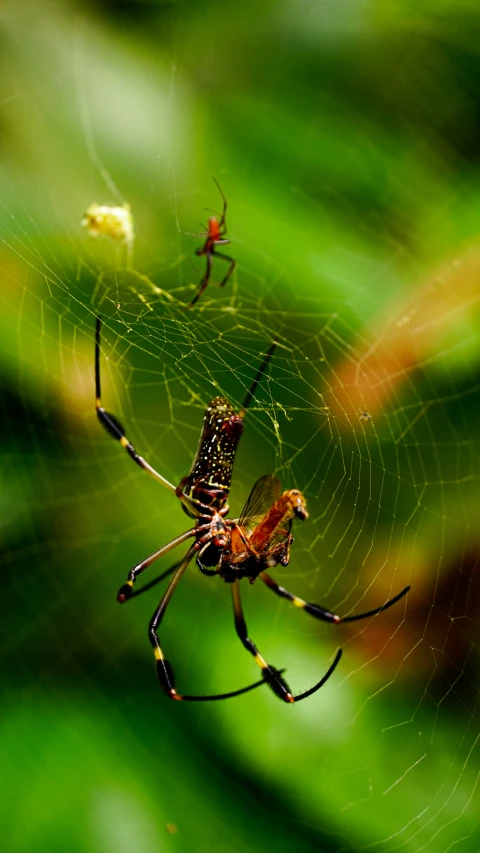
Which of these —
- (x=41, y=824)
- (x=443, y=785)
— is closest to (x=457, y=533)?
(x=443, y=785)

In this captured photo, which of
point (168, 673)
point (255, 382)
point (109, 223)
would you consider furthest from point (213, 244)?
point (168, 673)

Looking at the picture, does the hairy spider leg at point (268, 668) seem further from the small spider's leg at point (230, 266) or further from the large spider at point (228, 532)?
the small spider's leg at point (230, 266)

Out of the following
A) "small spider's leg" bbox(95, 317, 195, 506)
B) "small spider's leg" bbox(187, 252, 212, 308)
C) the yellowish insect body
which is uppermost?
the yellowish insect body

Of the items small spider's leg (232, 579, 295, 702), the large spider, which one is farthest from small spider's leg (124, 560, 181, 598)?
small spider's leg (232, 579, 295, 702)

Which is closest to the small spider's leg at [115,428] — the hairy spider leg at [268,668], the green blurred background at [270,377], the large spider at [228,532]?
the large spider at [228,532]

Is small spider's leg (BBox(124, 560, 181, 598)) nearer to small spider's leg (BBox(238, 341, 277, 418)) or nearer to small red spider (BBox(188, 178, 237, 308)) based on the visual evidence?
small spider's leg (BBox(238, 341, 277, 418))

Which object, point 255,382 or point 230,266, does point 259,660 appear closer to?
point 255,382
